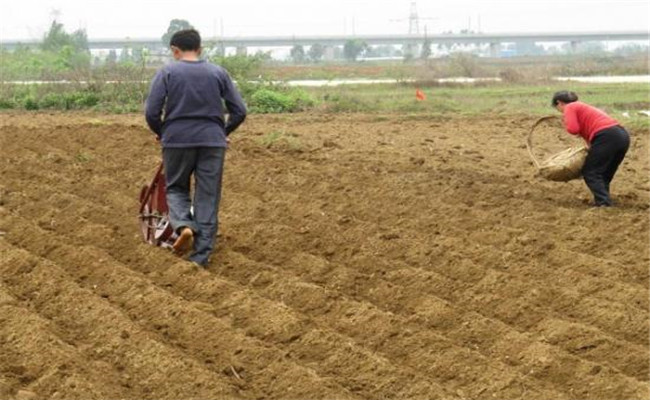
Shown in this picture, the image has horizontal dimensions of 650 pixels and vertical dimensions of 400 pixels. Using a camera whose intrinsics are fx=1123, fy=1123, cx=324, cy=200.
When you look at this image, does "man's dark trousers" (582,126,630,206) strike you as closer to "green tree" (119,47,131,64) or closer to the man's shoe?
the man's shoe

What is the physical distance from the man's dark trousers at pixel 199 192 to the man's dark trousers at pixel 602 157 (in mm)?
3728

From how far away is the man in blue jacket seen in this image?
25.4 feet

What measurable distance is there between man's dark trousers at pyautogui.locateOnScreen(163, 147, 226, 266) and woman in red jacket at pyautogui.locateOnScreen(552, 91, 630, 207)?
3.63 m

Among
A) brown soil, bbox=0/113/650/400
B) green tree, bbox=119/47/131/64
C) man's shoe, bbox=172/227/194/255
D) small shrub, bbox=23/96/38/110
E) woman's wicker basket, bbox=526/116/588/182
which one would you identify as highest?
green tree, bbox=119/47/131/64

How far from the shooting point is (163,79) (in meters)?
7.74

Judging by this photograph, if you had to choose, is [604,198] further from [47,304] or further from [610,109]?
[610,109]

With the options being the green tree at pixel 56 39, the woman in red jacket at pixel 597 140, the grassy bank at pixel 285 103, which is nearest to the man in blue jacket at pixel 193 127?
the woman in red jacket at pixel 597 140

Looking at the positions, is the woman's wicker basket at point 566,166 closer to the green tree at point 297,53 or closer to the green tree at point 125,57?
the green tree at point 125,57

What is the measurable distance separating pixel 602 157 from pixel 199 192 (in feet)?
13.0

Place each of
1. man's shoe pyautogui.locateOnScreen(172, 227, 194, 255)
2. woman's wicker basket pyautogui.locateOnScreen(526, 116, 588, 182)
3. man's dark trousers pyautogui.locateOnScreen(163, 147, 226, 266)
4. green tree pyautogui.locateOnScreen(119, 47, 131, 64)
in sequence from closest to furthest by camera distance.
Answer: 1. man's shoe pyautogui.locateOnScreen(172, 227, 194, 255)
2. man's dark trousers pyautogui.locateOnScreen(163, 147, 226, 266)
3. woman's wicker basket pyautogui.locateOnScreen(526, 116, 588, 182)
4. green tree pyautogui.locateOnScreen(119, 47, 131, 64)

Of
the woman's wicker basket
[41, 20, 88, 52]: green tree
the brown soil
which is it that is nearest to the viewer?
the brown soil

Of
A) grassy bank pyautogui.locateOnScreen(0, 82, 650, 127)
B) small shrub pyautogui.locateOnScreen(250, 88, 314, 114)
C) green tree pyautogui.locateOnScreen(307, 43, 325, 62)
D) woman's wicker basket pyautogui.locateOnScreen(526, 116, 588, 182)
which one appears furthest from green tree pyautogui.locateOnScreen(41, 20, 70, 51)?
woman's wicker basket pyautogui.locateOnScreen(526, 116, 588, 182)

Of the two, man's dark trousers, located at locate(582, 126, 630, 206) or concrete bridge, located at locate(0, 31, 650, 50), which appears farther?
concrete bridge, located at locate(0, 31, 650, 50)

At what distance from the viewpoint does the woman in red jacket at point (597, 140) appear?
32.8ft
